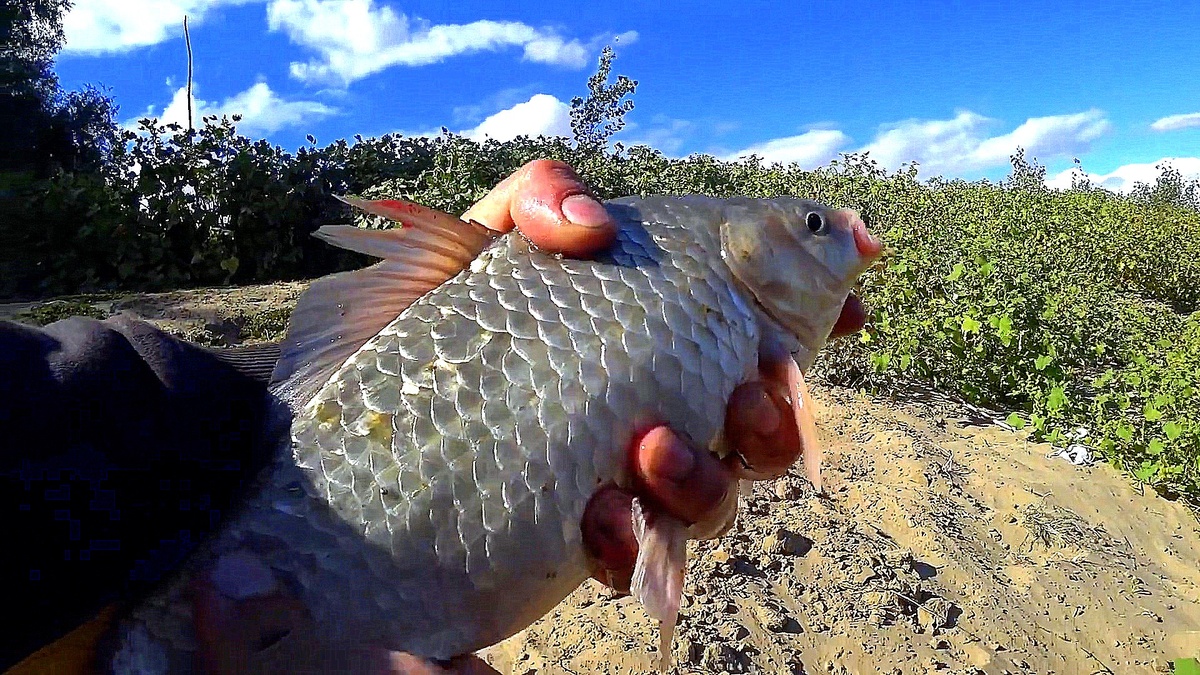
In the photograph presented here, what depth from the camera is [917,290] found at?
6457 millimetres

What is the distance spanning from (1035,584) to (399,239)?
11.4 ft

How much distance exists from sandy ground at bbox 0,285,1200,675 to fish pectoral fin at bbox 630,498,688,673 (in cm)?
147

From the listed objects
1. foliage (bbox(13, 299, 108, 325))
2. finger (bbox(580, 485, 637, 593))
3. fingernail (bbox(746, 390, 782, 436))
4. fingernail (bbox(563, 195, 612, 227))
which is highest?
foliage (bbox(13, 299, 108, 325))

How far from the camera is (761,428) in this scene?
5.77 ft

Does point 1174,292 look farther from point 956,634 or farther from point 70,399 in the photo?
point 70,399

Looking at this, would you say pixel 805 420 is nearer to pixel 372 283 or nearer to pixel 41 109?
pixel 372 283

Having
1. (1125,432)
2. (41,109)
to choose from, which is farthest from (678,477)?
(41,109)

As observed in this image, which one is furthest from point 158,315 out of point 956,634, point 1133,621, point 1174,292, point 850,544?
point 1174,292

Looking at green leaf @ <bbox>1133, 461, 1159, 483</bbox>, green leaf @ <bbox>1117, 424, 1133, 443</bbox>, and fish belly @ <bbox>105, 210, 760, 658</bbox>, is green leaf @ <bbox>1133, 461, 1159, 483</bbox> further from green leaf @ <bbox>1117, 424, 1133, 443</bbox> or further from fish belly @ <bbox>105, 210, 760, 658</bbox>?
fish belly @ <bbox>105, 210, 760, 658</bbox>

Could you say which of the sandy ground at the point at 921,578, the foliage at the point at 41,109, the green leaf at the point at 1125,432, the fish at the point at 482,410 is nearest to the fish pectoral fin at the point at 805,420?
the fish at the point at 482,410

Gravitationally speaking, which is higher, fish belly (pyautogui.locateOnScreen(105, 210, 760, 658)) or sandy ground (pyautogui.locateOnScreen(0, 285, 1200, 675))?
fish belly (pyautogui.locateOnScreen(105, 210, 760, 658))

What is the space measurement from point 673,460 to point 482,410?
0.36m

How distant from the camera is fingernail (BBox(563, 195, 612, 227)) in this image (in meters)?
1.74

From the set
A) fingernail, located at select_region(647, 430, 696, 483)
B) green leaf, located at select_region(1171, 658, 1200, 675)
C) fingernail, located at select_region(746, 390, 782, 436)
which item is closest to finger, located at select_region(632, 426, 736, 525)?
fingernail, located at select_region(647, 430, 696, 483)
